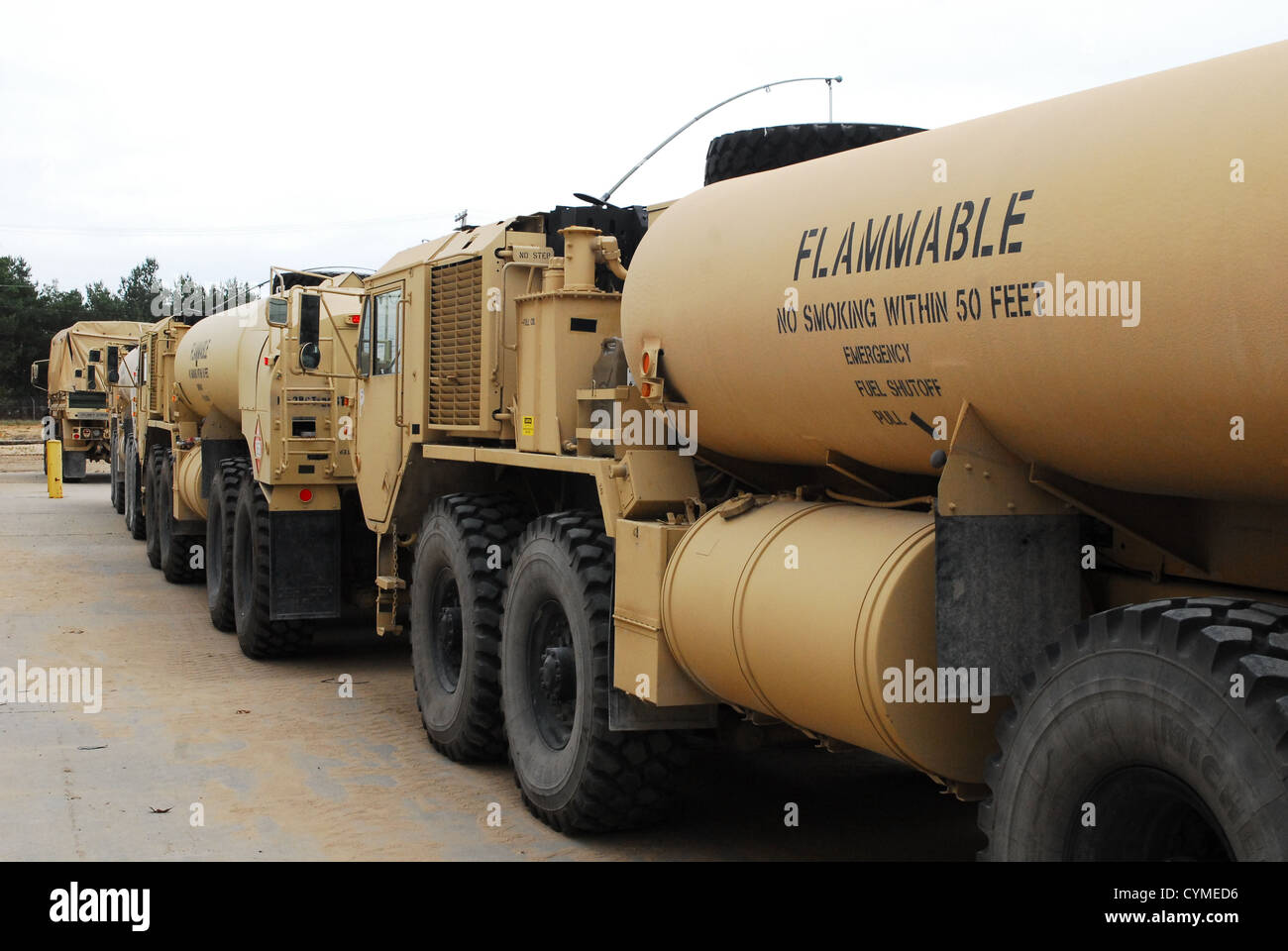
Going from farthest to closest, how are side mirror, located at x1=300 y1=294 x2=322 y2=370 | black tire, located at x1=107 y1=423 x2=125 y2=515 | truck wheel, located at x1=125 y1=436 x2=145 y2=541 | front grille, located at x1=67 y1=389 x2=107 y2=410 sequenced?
front grille, located at x1=67 y1=389 x2=107 y2=410 → black tire, located at x1=107 y1=423 x2=125 y2=515 → truck wheel, located at x1=125 y1=436 x2=145 y2=541 → side mirror, located at x1=300 y1=294 x2=322 y2=370

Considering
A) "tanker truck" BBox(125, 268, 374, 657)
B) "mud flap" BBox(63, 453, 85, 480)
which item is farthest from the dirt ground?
"mud flap" BBox(63, 453, 85, 480)

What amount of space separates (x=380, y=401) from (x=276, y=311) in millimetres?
2059

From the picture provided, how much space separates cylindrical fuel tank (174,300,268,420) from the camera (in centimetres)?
1260

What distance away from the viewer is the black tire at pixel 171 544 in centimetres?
1590

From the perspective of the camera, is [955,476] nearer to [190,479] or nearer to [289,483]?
[289,483]

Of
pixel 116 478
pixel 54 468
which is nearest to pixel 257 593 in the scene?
pixel 116 478

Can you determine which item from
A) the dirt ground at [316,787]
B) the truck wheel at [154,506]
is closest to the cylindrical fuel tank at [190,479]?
the truck wheel at [154,506]

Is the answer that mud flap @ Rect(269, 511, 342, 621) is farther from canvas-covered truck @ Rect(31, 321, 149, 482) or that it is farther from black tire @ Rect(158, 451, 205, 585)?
canvas-covered truck @ Rect(31, 321, 149, 482)

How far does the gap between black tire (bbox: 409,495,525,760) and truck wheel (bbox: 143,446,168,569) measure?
9.67m

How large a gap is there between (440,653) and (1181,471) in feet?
17.9

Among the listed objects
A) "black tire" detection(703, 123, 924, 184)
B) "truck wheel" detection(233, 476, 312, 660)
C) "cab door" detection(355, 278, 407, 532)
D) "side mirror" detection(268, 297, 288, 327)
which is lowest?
"truck wheel" detection(233, 476, 312, 660)

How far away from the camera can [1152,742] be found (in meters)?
3.31
